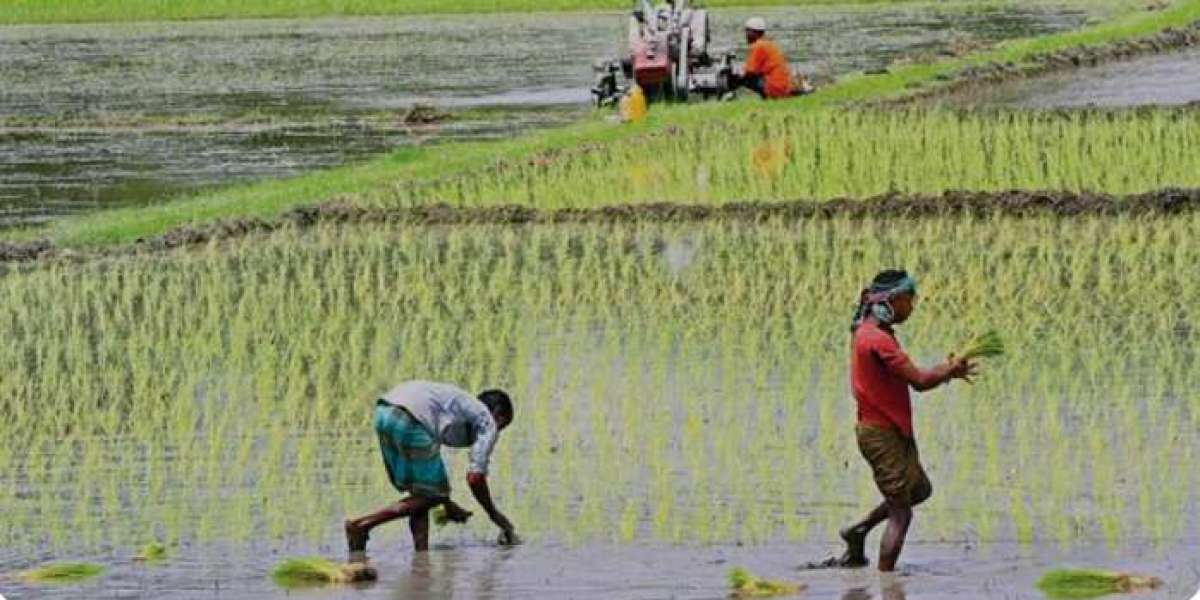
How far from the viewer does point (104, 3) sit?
1804 inches

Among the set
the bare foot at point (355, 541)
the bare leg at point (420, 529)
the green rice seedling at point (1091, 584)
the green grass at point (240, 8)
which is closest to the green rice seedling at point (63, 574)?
the bare foot at point (355, 541)

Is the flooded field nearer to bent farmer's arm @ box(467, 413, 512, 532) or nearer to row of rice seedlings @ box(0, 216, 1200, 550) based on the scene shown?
row of rice seedlings @ box(0, 216, 1200, 550)

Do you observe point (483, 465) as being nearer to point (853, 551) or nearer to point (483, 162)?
point (853, 551)

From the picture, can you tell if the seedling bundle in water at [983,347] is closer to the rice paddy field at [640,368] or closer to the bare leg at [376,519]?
the rice paddy field at [640,368]

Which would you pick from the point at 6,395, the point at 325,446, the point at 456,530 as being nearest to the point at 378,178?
the point at 6,395

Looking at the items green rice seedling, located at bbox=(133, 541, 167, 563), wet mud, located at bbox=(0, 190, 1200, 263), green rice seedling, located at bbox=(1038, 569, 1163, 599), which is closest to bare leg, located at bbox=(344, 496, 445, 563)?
green rice seedling, located at bbox=(133, 541, 167, 563)

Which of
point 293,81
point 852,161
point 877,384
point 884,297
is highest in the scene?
point 884,297

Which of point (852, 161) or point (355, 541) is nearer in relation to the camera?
point (355, 541)

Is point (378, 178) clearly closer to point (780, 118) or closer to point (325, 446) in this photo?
point (780, 118)

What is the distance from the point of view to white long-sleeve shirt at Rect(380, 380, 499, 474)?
8070 mm

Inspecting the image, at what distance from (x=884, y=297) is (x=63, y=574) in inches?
93.6

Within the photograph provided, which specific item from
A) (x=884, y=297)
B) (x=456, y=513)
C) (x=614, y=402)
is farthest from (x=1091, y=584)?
(x=614, y=402)

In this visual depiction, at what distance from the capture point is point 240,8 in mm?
44906

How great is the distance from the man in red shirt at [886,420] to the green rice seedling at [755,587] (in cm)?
38
